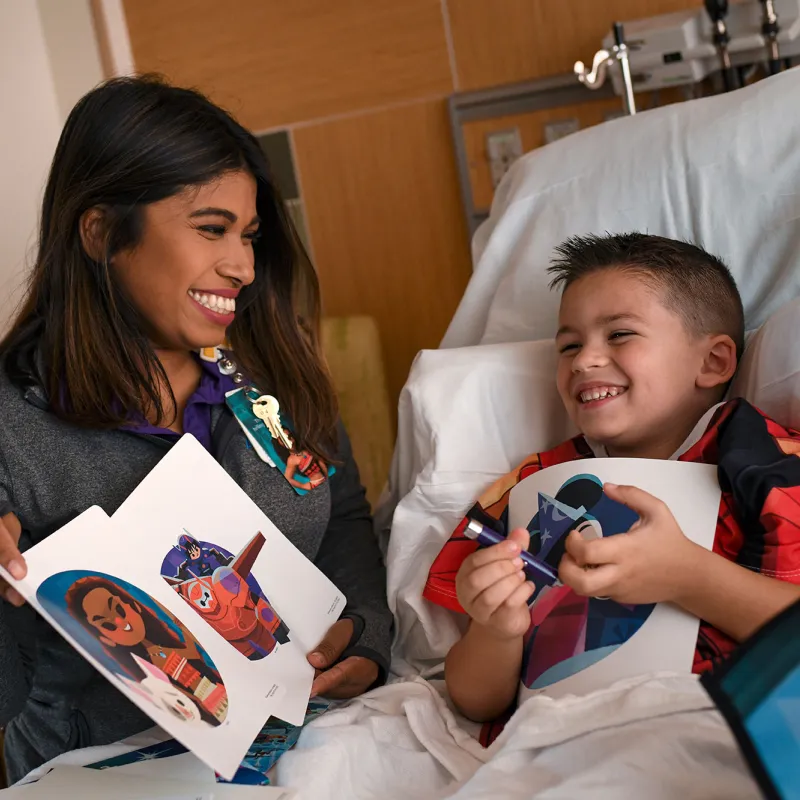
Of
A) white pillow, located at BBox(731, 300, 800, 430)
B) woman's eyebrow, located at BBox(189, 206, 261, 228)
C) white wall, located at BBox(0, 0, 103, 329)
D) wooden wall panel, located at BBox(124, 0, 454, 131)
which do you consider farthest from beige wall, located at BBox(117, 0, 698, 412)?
white pillow, located at BBox(731, 300, 800, 430)

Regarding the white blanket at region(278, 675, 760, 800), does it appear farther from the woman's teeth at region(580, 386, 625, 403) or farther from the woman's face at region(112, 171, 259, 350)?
the woman's face at region(112, 171, 259, 350)

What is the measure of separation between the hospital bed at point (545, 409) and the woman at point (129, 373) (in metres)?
0.10

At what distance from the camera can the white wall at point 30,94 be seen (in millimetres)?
2129

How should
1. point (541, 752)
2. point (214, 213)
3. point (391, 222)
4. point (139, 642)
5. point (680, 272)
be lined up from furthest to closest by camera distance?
1. point (391, 222)
2. point (214, 213)
3. point (680, 272)
4. point (139, 642)
5. point (541, 752)

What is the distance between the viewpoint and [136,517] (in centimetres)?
112

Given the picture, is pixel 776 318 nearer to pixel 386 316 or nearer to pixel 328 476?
pixel 328 476

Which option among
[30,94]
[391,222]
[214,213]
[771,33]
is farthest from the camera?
[391,222]

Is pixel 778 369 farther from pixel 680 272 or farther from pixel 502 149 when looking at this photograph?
pixel 502 149

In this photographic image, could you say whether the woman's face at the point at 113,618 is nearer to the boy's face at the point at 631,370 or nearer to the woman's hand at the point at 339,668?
the woman's hand at the point at 339,668

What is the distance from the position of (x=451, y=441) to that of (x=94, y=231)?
59 centimetres

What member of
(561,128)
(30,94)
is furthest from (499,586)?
(30,94)

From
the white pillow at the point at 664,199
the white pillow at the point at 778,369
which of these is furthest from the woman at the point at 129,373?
the white pillow at the point at 778,369

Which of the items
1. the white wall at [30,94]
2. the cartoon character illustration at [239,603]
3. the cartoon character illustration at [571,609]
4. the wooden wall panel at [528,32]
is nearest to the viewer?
the cartoon character illustration at [571,609]

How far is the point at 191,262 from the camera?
1.31 meters
